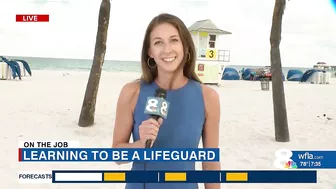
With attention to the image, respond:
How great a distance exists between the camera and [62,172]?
2551mm

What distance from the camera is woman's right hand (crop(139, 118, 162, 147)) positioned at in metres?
1.50

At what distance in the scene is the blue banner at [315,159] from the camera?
297cm

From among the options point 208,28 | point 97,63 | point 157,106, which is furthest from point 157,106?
point 208,28

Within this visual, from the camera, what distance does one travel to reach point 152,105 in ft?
5.11

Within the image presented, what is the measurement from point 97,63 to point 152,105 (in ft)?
16.1

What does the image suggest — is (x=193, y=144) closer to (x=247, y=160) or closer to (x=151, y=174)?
(x=151, y=174)

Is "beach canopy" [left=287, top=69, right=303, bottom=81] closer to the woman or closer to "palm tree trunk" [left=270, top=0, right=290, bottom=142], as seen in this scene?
"palm tree trunk" [left=270, top=0, right=290, bottom=142]

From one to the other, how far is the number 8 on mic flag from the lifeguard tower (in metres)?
15.8

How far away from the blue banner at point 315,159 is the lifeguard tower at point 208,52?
14376 millimetres

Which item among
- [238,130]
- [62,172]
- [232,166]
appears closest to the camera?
[62,172]

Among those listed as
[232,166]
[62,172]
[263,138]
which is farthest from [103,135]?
[62,172]

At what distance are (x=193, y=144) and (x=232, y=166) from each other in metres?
3.03

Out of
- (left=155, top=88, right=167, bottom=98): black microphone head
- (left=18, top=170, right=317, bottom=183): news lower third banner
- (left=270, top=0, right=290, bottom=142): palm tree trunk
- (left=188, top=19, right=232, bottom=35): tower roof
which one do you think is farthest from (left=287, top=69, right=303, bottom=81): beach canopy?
(left=155, top=88, right=167, bottom=98): black microphone head

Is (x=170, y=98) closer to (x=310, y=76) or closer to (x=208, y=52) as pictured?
(x=208, y=52)
